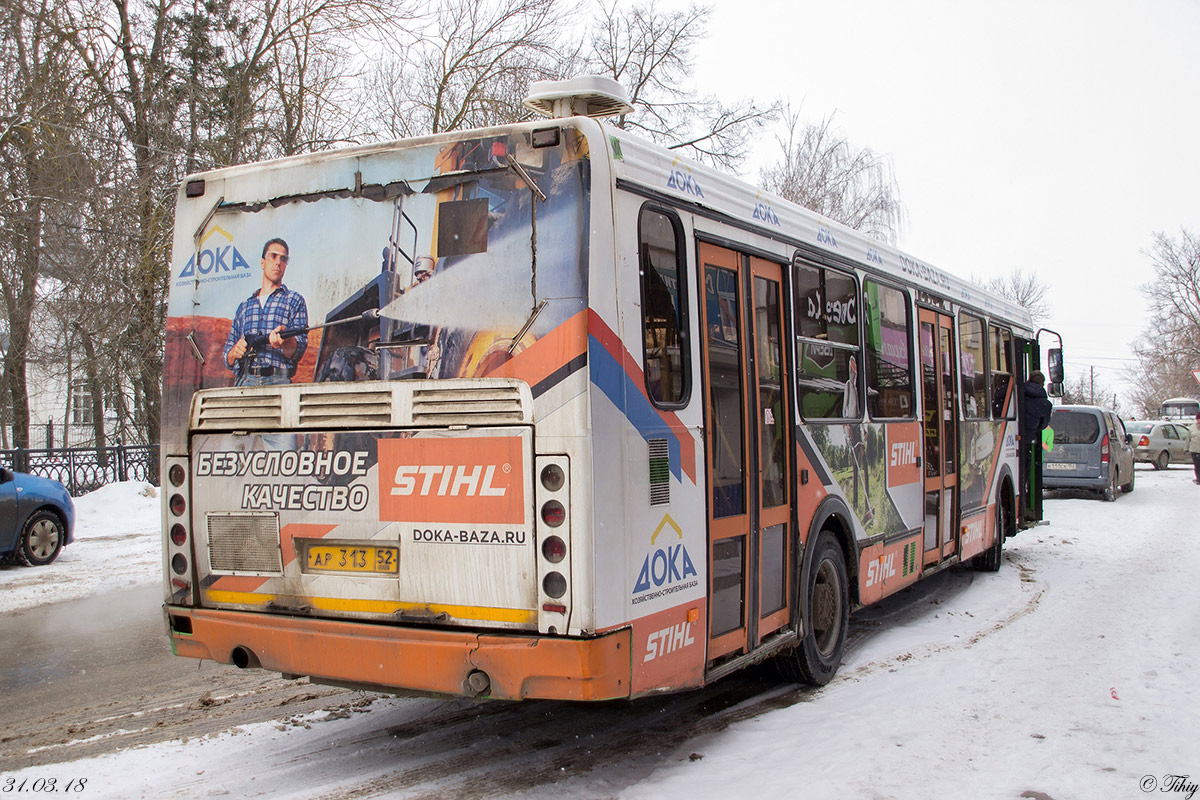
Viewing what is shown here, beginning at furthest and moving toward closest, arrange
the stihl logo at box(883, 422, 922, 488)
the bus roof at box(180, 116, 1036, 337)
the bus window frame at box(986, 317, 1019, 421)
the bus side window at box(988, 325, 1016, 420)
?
1. the bus side window at box(988, 325, 1016, 420)
2. the bus window frame at box(986, 317, 1019, 421)
3. the stihl logo at box(883, 422, 922, 488)
4. the bus roof at box(180, 116, 1036, 337)

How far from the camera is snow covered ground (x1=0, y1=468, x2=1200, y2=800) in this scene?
4.52 meters

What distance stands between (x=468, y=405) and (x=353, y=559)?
0.97 metres

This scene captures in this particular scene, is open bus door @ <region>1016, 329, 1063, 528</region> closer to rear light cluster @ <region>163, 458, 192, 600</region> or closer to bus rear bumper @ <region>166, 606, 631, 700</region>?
bus rear bumper @ <region>166, 606, 631, 700</region>

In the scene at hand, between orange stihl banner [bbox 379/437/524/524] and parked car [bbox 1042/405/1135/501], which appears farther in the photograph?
parked car [bbox 1042/405/1135/501]

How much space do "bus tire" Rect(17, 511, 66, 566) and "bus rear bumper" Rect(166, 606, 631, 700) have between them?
8.19 metres

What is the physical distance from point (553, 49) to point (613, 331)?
17.3 m

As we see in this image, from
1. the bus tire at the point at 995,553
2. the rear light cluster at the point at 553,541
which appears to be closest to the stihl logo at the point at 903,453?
the bus tire at the point at 995,553

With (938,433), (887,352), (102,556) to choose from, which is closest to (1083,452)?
(938,433)

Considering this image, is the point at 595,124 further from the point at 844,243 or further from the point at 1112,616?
the point at 1112,616

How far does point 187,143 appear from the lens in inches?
728

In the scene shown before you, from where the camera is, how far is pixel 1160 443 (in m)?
32.6

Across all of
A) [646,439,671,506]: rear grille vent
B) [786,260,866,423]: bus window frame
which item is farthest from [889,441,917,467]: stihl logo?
[646,439,671,506]: rear grille vent

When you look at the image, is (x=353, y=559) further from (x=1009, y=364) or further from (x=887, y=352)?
(x=1009, y=364)

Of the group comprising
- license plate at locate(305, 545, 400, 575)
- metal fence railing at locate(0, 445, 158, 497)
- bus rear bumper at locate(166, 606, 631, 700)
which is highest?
metal fence railing at locate(0, 445, 158, 497)
